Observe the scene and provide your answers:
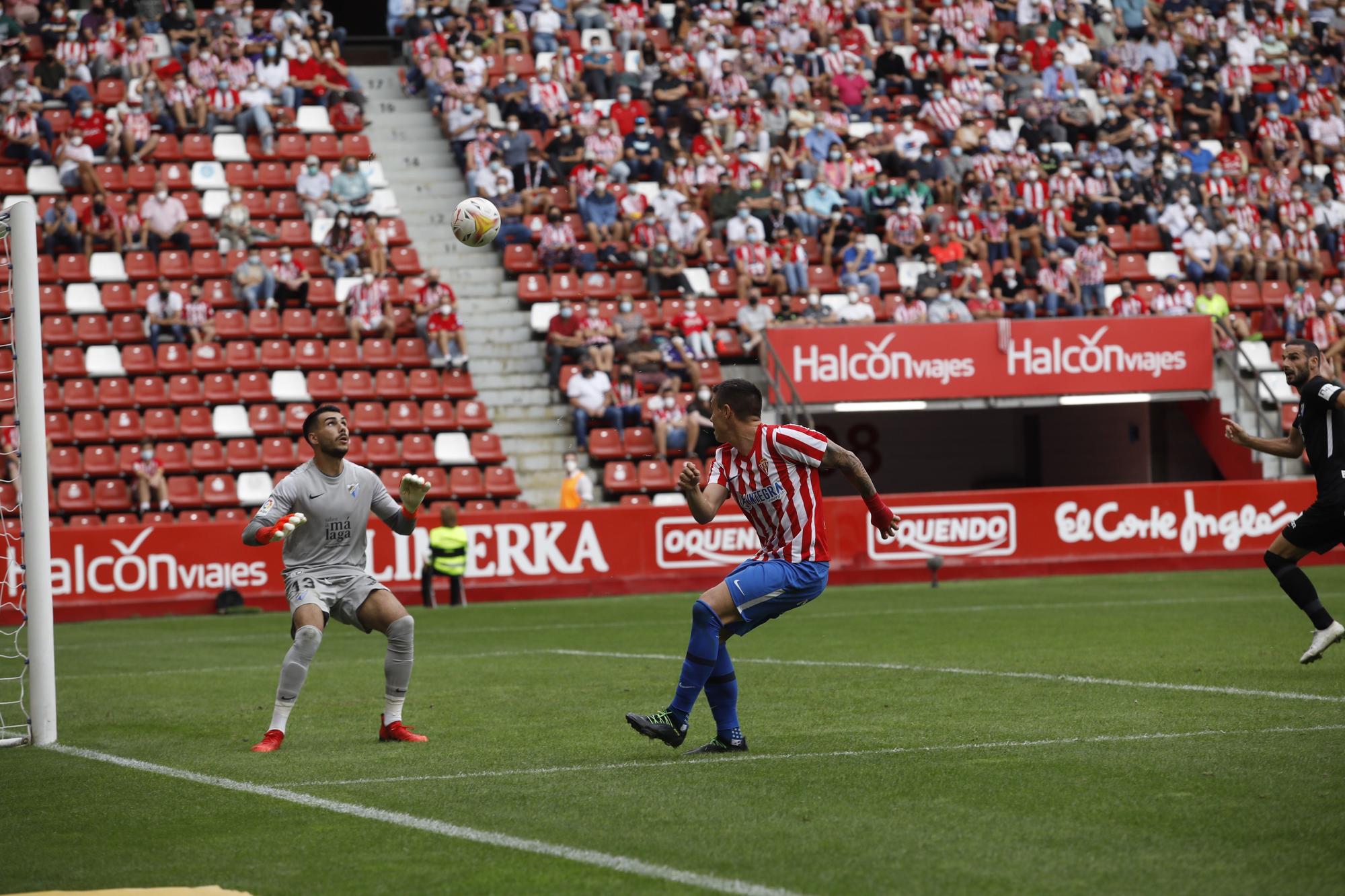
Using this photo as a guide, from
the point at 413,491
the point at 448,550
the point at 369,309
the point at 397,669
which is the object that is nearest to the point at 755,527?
the point at 413,491

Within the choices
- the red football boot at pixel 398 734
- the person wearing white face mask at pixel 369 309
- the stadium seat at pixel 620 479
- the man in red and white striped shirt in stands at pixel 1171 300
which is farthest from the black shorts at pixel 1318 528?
the man in red and white striped shirt in stands at pixel 1171 300

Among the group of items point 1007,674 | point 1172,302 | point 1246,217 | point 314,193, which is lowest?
point 1007,674

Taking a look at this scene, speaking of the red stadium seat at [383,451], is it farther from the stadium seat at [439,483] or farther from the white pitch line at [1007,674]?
the white pitch line at [1007,674]

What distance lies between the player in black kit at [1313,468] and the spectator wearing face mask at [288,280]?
18.9m

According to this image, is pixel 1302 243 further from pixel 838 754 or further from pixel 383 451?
pixel 838 754

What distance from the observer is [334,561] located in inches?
390

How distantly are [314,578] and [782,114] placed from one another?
24.1 meters

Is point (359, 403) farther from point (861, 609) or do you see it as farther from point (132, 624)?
point (861, 609)

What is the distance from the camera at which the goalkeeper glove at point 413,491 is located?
9.48 meters

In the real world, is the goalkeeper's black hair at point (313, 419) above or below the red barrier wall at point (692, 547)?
above

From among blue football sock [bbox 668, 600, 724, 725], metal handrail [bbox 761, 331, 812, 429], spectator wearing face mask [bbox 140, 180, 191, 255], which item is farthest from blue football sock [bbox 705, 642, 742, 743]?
spectator wearing face mask [bbox 140, 180, 191, 255]

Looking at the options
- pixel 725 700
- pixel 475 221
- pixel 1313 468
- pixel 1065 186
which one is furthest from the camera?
pixel 1065 186

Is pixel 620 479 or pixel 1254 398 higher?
pixel 1254 398

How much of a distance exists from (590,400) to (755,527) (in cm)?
1840
